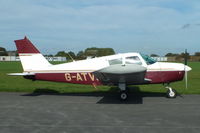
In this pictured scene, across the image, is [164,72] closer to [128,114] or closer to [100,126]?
[128,114]

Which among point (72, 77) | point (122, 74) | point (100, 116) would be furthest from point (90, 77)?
point (100, 116)

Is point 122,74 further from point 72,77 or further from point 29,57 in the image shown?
point 29,57

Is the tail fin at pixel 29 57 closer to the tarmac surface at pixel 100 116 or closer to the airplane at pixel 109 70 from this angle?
the airplane at pixel 109 70

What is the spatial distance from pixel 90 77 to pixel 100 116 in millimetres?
4217

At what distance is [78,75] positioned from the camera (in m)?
12.4

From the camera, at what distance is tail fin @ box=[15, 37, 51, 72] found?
1302 cm

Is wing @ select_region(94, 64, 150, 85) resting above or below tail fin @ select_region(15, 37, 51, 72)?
below

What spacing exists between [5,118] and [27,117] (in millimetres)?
601

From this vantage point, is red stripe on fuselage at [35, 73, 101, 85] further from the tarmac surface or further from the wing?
the tarmac surface

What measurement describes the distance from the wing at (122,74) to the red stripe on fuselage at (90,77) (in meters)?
0.37

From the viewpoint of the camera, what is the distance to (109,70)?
34.0 ft

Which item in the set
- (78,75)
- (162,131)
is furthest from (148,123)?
(78,75)

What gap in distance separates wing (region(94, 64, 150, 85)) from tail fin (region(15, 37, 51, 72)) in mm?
3186

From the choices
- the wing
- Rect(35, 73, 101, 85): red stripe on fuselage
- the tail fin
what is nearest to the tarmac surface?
the wing
